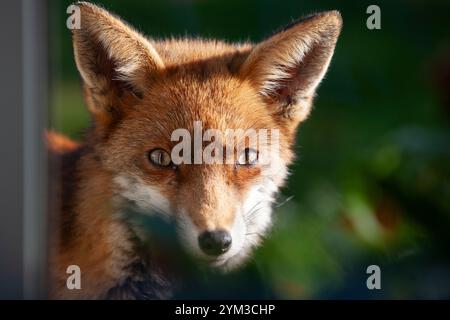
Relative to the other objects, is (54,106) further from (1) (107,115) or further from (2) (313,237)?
(2) (313,237)

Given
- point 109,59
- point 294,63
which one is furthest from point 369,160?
point 109,59

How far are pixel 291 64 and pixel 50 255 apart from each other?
1.56 meters

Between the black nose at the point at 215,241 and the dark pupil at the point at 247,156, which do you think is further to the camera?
the dark pupil at the point at 247,156

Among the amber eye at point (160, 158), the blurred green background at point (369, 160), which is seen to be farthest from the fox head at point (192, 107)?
the blurred green background at point (369, 160)

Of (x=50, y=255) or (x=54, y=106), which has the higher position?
(x=54, y=106)

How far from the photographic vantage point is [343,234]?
4.09m

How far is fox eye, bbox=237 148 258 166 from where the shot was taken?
3.53 m

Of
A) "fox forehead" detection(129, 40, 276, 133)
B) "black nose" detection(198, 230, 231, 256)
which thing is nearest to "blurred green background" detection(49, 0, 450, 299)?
"fox forehead" detection(129, 40, 276, 133)

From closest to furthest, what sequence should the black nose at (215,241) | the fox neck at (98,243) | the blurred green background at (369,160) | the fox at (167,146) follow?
1. the black nose at (215,241)
2. the fox at (167,146)
3. the fox neck at (98,243)
4. the blurred green background at (369,160)

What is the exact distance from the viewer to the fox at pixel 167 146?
344 centimetres

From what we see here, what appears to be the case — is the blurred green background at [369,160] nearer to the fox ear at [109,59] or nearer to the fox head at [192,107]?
the fox head at [192,107]

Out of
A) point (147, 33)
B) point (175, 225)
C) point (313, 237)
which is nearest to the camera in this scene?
point (175, 225)

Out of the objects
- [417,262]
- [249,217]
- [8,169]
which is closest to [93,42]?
[8,169]

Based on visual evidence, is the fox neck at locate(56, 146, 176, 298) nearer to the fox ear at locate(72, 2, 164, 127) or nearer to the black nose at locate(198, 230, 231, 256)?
the fox ear at locate(72, 2, 164, 127)
